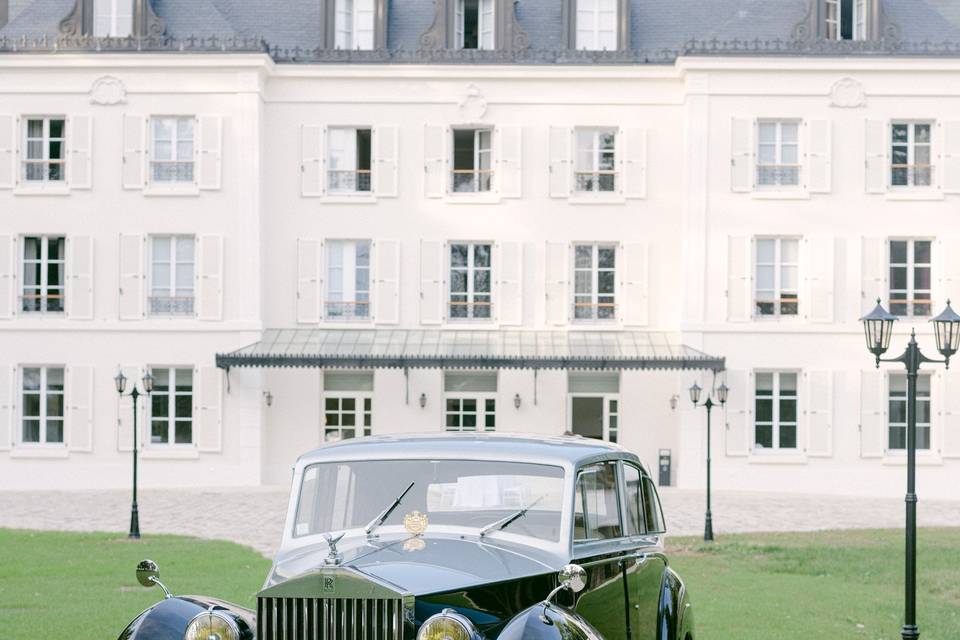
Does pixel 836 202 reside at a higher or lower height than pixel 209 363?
higher

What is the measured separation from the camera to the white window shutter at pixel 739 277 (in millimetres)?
30562

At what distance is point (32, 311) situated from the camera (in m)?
31.1

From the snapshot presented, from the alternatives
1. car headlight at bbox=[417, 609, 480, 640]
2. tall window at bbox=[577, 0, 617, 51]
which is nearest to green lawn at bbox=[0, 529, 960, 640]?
car headlight at bbox=[417, 609, 480, 640]

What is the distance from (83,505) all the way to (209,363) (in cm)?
519

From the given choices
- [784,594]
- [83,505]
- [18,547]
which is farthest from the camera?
[83,505]

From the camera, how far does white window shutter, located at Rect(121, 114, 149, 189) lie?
3092cm

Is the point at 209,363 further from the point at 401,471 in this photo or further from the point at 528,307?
the point at 401,471

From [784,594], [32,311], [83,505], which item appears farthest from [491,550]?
[32,311]

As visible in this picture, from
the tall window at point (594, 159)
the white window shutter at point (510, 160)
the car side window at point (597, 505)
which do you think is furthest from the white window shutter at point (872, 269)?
the car side window at point (597, 505)

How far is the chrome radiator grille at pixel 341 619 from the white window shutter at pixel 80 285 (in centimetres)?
A: 2607

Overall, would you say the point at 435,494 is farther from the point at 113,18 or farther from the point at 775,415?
the point at 113,18

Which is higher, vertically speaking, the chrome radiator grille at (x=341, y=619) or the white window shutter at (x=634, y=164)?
the white window shutter at (x=634, y=164)

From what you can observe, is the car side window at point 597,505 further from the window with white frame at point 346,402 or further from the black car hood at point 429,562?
the window with white frame at point 346,402

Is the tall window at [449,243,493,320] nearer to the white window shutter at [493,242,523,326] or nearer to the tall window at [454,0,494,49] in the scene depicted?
the white window shutter at [493,242,523,326]
